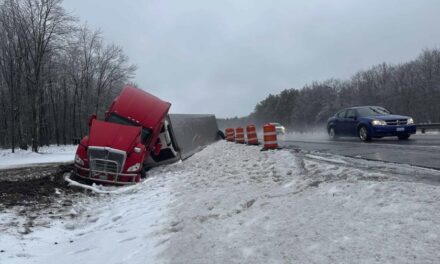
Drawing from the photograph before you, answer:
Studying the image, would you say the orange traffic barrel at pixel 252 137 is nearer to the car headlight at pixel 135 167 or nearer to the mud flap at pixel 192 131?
the mud flap at pixel 192 131

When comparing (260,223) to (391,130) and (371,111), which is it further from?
(371,111)

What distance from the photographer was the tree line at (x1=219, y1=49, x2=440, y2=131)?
236ft

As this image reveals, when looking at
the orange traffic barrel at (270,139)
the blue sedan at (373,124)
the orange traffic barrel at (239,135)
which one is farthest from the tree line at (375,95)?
the orange traffic barrel at (270,139)

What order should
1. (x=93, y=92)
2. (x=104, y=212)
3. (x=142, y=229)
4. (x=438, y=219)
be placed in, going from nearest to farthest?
(x=438, y=219), (x=142, y=229), (x=104, y=212), (x=93, y=92)

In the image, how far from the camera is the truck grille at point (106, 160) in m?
12.5

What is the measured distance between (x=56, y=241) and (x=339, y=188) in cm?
453

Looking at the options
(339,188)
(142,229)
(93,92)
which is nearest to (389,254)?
(339,188)

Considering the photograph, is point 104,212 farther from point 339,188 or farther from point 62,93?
point 62,93

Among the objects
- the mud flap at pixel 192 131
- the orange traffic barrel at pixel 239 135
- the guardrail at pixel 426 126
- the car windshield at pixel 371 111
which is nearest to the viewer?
the car windshield at pixel 371 111

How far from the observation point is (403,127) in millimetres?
15938

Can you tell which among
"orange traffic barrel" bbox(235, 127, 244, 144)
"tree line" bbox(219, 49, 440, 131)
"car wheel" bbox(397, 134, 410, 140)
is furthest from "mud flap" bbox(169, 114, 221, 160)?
"tree line" bbox(219, 49, 440, 131)

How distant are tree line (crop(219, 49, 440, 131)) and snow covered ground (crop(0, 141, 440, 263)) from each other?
4432cm

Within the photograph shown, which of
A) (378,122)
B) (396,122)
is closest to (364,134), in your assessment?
(378,122)

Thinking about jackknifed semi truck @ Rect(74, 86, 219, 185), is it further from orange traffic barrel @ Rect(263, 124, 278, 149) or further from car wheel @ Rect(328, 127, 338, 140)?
car wheel @ Rect(328, 127, 338, 140)
